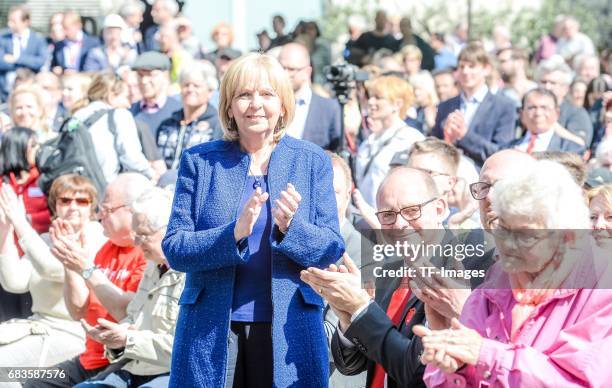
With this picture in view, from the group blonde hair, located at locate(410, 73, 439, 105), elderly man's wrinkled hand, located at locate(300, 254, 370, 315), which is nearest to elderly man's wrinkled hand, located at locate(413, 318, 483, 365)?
elderly man's wrinkled hand, located at locate(300, 254, 370, 315)

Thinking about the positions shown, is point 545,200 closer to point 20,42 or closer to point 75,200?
point 75,200

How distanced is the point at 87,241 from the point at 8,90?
25.5 feet

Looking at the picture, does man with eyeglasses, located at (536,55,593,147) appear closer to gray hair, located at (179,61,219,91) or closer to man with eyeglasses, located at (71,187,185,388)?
gray hair, located at (179,61,219,91)

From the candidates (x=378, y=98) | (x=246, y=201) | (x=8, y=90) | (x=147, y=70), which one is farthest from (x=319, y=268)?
(x=8, y=90)

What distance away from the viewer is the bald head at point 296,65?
335 inches

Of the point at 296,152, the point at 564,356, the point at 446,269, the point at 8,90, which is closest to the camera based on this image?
the point at 564,356

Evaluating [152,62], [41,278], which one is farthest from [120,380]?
[152,62]

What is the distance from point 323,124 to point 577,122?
88.5 inches

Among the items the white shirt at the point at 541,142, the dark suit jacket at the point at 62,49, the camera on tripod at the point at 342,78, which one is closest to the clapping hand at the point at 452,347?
the white shirt at the point at 541,142

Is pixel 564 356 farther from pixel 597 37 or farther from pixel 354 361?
pixel 597 37

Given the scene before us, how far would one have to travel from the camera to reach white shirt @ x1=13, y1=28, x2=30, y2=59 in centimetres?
1354

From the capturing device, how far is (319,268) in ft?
12.5

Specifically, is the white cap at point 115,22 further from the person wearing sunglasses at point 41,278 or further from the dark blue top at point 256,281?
the dark blue top at point 256,281

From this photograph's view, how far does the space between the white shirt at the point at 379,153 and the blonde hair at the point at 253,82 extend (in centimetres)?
335
